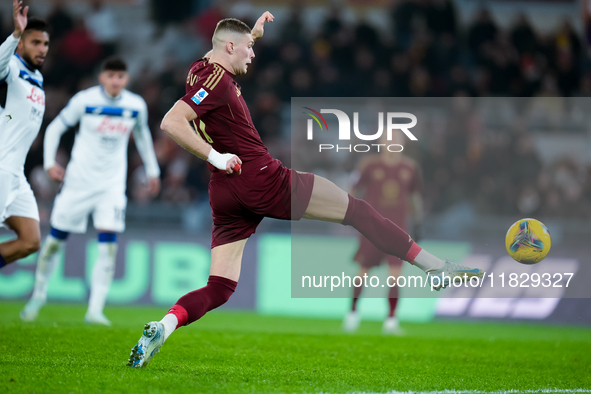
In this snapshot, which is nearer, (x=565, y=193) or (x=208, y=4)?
(x=565, y=193)

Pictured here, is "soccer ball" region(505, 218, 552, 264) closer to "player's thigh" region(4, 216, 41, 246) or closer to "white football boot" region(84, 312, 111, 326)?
"player's thigh" region(4, 216, 41, 246)

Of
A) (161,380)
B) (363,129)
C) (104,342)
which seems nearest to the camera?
(161,380)

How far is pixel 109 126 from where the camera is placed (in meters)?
7.45

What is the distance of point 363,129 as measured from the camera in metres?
11.0

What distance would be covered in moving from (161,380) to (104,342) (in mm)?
1763

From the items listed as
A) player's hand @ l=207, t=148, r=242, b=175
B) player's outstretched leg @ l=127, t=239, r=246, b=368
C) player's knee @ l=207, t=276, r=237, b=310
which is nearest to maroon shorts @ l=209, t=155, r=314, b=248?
player's outstretched leg @ l=127, t=239, r=246, b=368

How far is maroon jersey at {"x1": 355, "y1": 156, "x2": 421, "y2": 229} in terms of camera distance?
28.6ft

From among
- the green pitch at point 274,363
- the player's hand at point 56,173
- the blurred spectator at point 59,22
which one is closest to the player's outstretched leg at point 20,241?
the green pitch at point 274,363

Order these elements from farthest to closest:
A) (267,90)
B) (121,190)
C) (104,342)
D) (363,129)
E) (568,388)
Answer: (267,90) → (363,129) → (121,190) → (104,342) → (568,388)

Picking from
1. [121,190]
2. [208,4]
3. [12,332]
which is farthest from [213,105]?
[208,4]

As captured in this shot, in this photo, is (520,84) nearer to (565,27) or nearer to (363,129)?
(565,27)

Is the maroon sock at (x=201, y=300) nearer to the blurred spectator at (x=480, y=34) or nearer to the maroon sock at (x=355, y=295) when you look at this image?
the maroon sock at (x=355, y=295)

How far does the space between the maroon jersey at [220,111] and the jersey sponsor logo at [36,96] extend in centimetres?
183

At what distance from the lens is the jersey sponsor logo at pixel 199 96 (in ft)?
13.7
